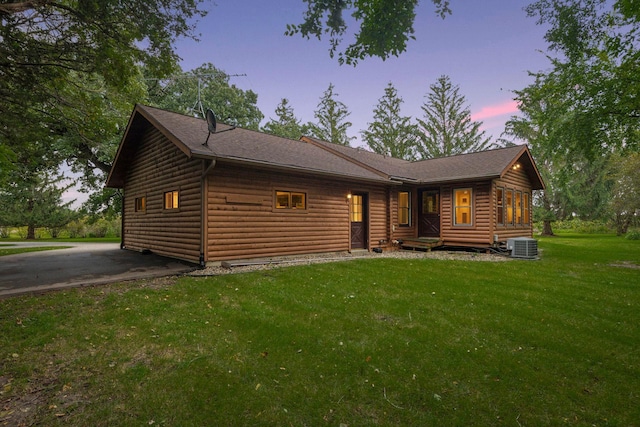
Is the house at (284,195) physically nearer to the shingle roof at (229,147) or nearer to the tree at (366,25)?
the shingle roof at (229,147)

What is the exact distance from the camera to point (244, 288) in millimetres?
6152

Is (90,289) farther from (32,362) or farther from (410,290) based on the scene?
(410,290)

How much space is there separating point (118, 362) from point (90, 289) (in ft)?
10.7

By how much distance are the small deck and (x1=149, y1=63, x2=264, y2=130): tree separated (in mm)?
15337

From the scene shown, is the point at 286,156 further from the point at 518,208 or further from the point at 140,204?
the point at 518,208

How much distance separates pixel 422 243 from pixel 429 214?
6.00ft

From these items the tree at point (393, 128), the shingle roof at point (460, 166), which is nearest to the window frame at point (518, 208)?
the shingle roof at point (460, 166)

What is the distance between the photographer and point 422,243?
13.1m

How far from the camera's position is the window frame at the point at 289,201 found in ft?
32.6

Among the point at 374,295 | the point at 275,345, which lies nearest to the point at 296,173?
the point at 374,295

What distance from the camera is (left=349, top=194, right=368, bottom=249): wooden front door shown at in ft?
41.2

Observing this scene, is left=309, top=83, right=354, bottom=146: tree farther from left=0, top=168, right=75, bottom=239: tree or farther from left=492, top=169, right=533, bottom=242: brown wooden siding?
left=0, top=168, right=75, bottom=239: tree

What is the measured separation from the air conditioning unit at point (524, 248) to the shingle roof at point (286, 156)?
2.56m

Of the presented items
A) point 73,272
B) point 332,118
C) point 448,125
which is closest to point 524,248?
point 73,272
